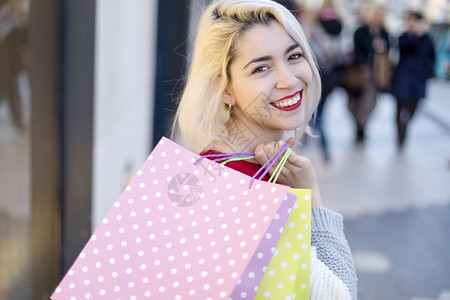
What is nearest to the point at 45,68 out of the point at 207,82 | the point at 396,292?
the point at 207,82

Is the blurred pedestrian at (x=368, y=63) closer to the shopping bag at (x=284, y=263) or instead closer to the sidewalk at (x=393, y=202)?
the sidewalk at (x=393, y=202)

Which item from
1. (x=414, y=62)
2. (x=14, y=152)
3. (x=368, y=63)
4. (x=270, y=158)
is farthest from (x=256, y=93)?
(x=414, y=62)

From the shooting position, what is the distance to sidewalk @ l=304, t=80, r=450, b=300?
4273 millimetres

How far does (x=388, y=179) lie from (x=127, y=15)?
380 centimetres

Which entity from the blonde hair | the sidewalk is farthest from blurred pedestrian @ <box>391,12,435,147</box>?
the blonde hair

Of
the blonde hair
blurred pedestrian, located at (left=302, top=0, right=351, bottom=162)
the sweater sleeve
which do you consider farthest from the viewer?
blurred pedestrian, located at (left=302, top=0, right=351, bottom=162)

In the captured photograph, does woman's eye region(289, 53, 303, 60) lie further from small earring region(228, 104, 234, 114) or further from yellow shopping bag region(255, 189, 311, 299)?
yellow shopping bag region(255, 189, 311, 299)

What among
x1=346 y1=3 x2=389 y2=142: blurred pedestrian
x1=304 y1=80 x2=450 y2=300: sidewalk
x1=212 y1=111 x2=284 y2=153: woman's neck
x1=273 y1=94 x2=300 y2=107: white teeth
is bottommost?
x1=212 y1=111 x2=284 y2=153: woman's neck

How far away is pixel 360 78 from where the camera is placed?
8.27 m

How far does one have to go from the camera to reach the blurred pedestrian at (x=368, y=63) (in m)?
8.09

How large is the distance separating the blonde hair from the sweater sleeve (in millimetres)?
284

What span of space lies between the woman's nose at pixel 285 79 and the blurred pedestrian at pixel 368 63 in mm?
6835

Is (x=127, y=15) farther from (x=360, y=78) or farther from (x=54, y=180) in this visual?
(x=360, y=78)

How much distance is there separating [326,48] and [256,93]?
6065mm
